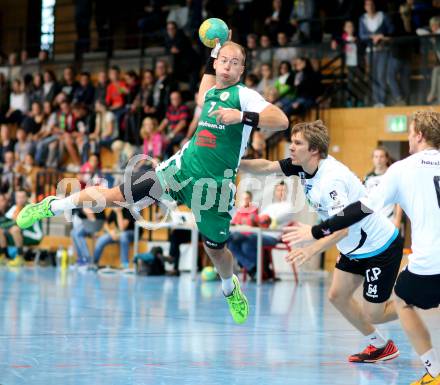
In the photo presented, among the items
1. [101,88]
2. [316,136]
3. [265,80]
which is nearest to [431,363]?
[316,136]

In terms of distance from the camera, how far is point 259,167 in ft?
23.9

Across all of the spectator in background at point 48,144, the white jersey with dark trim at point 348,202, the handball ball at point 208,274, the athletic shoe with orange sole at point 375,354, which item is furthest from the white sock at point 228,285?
the spectator in background at point 48,144

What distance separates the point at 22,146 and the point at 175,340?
1539 cm

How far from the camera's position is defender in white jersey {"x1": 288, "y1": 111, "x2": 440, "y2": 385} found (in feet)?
17.5

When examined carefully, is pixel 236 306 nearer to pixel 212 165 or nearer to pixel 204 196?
pixel 204 196

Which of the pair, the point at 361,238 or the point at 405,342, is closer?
the point at 361,238

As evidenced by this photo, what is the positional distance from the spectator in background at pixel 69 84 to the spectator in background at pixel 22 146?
4.85 feet

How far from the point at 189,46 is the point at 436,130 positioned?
14962 millimetres

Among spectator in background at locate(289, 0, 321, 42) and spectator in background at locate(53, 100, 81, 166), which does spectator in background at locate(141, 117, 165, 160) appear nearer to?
spectator in background at locate(53, 100, 81, 166)

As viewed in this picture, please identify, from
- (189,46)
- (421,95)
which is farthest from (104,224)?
(421,95)

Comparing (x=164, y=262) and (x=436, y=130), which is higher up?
(x=436, y=130)

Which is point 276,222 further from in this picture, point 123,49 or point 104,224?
point 123,49

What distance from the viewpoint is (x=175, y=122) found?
1886 cm

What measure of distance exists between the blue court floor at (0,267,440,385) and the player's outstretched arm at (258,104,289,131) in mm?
1766
